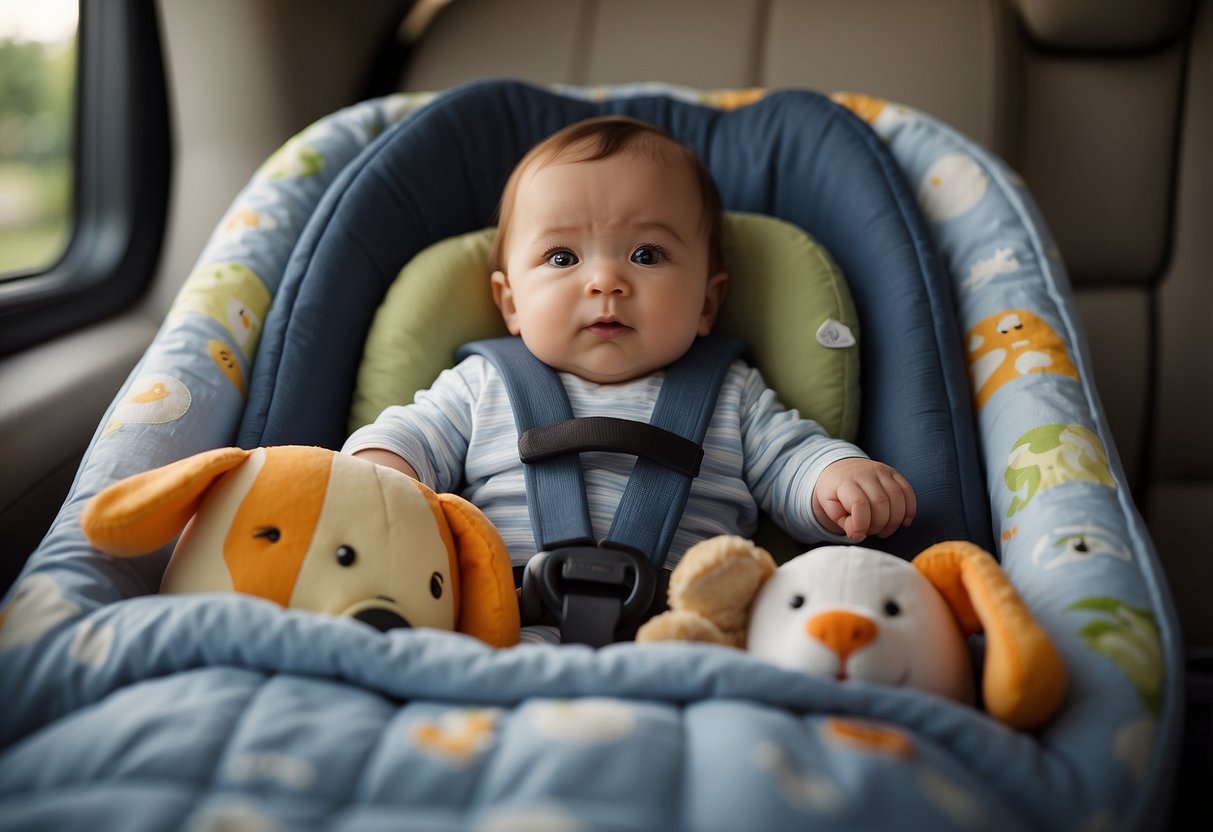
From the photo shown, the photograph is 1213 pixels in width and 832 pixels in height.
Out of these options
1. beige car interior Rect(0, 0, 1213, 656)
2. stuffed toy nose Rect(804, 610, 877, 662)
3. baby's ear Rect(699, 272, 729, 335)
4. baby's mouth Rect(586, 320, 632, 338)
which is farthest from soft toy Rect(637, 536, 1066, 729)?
beige car interior Rect(0, 0, 1213, 656)

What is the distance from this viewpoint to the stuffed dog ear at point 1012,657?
82 centimetres

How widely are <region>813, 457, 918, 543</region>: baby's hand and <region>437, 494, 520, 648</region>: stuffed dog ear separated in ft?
1.24

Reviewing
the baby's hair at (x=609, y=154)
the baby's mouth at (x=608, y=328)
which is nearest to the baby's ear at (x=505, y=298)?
the baby's hair at (x=609, y=154)

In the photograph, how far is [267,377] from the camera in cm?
127

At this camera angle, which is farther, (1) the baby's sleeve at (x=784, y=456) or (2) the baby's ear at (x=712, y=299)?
(2) the baby's ear at (x=712, y=299)

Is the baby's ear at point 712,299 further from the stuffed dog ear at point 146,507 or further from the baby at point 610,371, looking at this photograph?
the stuffed dog ear at point 146,507

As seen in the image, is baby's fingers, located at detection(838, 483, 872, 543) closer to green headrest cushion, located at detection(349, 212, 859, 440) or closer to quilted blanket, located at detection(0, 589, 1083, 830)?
green headrest cushion, located at detection(349, 212, 859, 440)

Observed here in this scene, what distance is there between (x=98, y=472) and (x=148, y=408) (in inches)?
4.3

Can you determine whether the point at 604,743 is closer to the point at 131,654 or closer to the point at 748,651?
the point at 748,651

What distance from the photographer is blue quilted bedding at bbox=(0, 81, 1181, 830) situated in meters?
0.68

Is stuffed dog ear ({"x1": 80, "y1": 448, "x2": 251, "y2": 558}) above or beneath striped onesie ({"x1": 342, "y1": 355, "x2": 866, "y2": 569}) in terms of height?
above

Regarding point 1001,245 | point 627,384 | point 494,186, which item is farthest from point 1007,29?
point 627,384

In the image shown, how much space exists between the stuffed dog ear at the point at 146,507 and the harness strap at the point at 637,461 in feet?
1.20

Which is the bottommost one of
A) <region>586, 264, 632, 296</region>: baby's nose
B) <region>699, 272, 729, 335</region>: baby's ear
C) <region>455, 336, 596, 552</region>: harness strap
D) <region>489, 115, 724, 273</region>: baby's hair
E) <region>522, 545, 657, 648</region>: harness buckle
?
<region>522, 545, 657, 648</region>: harness buckle
